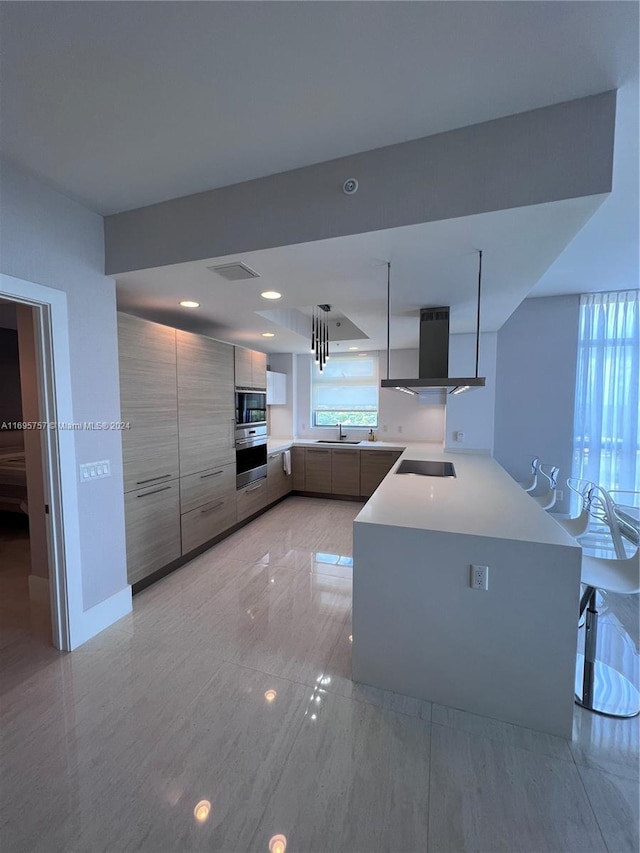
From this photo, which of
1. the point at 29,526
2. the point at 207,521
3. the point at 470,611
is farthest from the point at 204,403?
the point at 470,611

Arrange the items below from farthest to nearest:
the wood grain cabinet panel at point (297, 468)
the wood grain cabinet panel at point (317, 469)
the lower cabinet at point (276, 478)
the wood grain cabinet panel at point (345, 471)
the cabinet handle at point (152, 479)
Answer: the wood grain cabinet panel at point (297, 468)
the wood grain cabinet panel at point (317, 469)
the wood grain cabinet panel at point (345, 471)
the lower cabinet at point (276, 478)
the cabinet handle at point (152, 479)

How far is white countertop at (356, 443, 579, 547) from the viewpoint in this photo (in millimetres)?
1665

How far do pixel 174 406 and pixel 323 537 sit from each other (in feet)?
6.96

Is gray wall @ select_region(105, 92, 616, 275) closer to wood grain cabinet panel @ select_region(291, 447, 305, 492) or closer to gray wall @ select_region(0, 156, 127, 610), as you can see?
gray wall @ select_region(0, 156, 127, 610)

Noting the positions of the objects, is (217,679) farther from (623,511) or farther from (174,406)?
(623,511)

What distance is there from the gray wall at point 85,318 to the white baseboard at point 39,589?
2.29ft

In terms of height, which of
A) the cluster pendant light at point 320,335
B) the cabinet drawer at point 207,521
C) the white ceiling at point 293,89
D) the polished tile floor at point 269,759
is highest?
the white ceiling at point 293,89

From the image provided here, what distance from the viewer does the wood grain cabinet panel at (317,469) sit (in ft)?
17.1

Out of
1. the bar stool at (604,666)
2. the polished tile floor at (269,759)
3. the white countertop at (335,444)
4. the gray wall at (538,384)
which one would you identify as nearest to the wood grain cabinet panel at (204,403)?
the white countertop at (335,444)

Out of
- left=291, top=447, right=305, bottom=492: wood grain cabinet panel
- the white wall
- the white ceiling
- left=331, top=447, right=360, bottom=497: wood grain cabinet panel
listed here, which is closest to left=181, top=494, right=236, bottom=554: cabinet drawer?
left=291, top=447, right=305, bottom=492: wood grain cabinet panel

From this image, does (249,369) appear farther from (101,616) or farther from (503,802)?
(503,802)

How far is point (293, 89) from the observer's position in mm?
1300

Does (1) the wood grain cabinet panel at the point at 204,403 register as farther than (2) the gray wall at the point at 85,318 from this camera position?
Yes

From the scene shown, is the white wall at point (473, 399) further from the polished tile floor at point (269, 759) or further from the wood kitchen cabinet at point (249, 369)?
the wood kitchen cabinet at point (249, 369)
